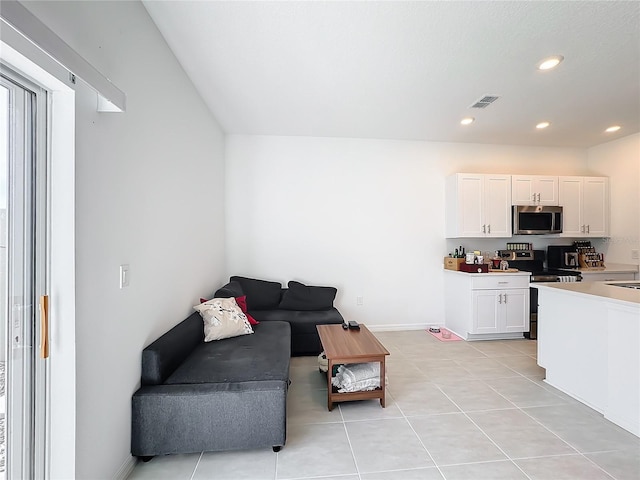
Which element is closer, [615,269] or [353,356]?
[353,356]

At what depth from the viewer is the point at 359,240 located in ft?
14.6

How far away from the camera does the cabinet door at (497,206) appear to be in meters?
4.30

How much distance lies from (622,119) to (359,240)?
11.4ft

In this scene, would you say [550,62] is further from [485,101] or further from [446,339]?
[446,339]

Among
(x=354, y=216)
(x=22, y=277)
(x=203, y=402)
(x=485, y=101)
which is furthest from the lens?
(x=354, y=216)

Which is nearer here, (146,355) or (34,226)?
(34,226)

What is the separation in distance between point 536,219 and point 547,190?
47 cm

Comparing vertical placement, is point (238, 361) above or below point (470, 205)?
below

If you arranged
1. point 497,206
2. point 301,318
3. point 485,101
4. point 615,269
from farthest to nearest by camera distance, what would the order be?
point 497,206, point 615,269, point 301,318, point 485,101

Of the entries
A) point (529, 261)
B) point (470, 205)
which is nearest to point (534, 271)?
point (529, 261)

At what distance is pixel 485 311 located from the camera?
A: 3.99 metres

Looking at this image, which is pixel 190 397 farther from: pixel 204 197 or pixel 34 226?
pixel 204 197

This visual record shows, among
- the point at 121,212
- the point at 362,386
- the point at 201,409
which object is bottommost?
the point at 362,386

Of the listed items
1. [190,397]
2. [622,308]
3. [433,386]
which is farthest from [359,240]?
[190,397]
